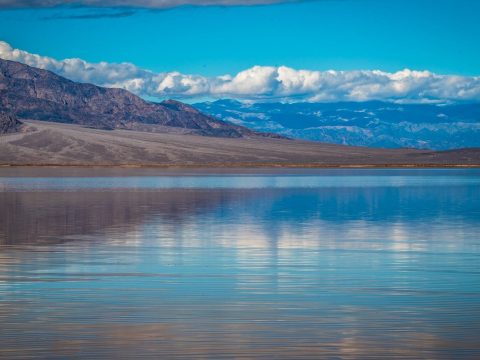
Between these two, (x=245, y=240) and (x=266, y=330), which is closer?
(x=266, y=330)

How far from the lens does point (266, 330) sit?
44.3ft

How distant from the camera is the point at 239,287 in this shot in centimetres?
1775

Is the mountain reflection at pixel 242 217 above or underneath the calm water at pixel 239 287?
above

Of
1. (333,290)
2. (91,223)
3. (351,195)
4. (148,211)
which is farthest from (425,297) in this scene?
(351,195)

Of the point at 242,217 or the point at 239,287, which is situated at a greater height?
the point at 242,217

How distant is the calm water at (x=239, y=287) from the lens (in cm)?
1264

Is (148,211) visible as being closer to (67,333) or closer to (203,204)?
(203,204)

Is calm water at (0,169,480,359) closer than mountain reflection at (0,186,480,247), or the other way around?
calm water at (0,169,480,359)

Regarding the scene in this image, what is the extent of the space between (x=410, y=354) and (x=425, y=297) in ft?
15.5

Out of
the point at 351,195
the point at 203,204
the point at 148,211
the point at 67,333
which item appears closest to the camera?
the point at 67,333

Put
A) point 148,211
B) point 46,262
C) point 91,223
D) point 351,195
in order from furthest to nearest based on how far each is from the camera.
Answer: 1. point 351,195
2. point 148,211
3. point 91,223
4. point 46,262

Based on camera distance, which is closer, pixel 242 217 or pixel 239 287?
pixel 239 287

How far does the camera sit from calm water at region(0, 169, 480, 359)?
12.6 metres

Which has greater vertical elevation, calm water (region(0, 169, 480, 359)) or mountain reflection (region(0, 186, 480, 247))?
mountain reflection (region(0, 186, 480, 247))
